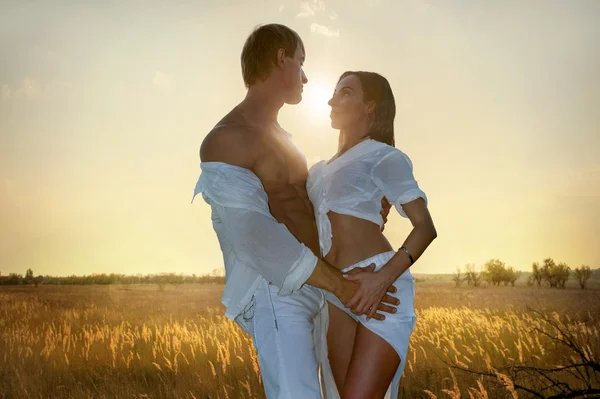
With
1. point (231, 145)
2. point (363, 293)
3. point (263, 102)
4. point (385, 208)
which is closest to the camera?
point (363, 293)

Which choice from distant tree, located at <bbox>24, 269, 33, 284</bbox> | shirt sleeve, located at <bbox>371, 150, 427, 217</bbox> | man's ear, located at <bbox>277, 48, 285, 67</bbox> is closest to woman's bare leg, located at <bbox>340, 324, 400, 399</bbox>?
shirt sleeve, located at <bbox>371, 150, 427, 217</bbox>

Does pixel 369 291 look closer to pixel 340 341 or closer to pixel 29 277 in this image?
pixel 340 341

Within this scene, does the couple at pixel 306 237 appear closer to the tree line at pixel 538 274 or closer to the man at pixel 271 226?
the man at pixel 271 226

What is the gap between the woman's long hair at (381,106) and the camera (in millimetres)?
3826

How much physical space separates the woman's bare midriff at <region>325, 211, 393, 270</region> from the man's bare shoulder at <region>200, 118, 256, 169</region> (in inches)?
26.8

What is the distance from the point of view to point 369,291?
3.24 m

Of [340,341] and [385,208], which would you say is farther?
[385,208]

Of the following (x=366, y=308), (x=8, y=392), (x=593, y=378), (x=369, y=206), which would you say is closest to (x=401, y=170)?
(x=369, y=206)

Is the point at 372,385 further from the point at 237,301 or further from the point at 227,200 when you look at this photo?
the point at 227,200

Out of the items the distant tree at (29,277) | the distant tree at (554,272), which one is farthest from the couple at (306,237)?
the distant tree at (554,272)

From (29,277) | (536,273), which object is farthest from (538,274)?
(29,277)

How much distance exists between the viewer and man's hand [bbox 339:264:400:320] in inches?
128

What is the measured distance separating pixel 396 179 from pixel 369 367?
1.15 m

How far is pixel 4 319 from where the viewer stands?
1521cm
